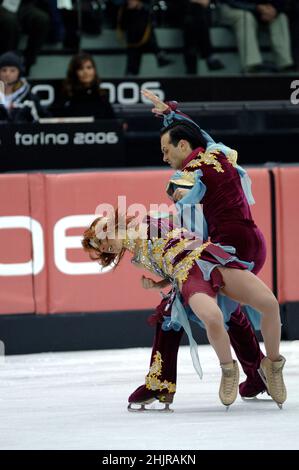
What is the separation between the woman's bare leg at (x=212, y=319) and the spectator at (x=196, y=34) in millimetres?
4657

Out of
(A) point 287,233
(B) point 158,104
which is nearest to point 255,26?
(A) point 287,233

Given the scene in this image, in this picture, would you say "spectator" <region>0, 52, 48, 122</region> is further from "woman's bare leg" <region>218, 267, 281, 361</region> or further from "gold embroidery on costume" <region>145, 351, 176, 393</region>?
"woman's bare leg" <region>218, 267, 281, 361</region>

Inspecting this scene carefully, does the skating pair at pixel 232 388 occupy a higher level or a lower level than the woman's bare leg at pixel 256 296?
lower

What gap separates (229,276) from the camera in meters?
5.03

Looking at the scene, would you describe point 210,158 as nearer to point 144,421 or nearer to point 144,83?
point 144,421

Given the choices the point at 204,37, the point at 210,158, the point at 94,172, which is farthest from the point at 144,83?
the point at 210,158

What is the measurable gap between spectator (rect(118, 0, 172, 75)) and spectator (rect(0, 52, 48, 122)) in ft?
3.90

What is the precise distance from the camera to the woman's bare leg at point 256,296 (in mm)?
4984

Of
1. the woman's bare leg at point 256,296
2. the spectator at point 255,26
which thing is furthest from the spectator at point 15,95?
the woman's bare leg at point 256,296

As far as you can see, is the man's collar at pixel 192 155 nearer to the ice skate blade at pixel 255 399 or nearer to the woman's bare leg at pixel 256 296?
the woman's bare leg at pixel 256 296

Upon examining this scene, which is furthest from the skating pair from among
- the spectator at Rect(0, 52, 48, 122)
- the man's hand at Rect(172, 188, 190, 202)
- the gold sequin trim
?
the spectator at Rect(0, 52, 48, 122)

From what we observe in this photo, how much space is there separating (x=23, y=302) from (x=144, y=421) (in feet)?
7.03

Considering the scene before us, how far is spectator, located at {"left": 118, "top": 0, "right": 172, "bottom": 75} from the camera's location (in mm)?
9227

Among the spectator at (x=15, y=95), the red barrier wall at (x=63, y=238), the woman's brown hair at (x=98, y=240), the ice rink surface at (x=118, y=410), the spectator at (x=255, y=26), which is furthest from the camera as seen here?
the spectator at (x=255, y=26)
